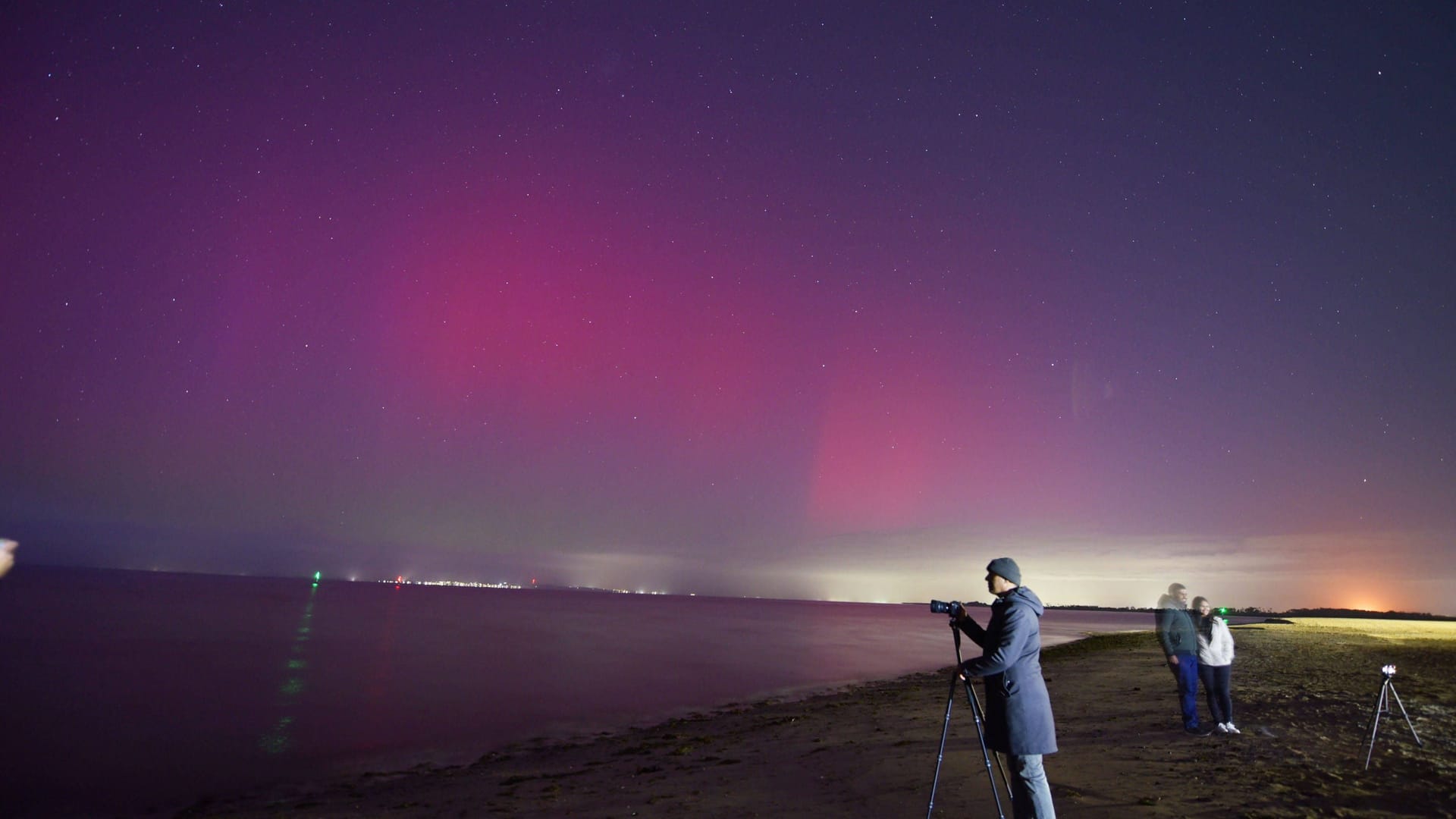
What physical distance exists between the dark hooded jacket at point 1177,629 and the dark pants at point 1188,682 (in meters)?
0.09

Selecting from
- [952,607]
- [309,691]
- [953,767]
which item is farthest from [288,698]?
[952,607]

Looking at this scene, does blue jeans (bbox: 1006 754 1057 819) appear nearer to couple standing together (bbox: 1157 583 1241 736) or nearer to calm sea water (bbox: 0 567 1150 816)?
couple standing together (bbox: 1157 583 1241 736)

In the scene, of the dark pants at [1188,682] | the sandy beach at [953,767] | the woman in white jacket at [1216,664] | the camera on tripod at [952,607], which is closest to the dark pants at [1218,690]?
the woman in white jacket at [1216,664]

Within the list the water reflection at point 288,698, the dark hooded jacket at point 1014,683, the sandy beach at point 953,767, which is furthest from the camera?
the water reflection at point 288,698

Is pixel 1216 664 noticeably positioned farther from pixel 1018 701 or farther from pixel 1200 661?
pixel 1018 701

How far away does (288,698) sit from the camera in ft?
83.1

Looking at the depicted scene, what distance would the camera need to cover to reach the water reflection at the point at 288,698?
18.0 metres

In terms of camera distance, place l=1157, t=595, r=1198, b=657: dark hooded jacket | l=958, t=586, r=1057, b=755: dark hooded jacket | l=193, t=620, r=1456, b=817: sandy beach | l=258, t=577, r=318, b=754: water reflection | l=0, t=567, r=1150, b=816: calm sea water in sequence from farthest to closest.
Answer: l=258, t=577, r=318, b=754: water reflection, l=0, t=567, r=1150, b=816: calm sea water, l=1157, t=595, r=1198, b=657: dark hooded jacket, l=193, t=620, r=1456, b=817: sandy beach, l=958, t=586, r=1057, b=755: dark hooded jacket

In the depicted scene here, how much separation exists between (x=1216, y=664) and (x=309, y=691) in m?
28.7

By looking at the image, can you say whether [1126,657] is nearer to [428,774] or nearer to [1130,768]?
[1130,768]

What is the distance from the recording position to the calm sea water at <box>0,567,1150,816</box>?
611 inches

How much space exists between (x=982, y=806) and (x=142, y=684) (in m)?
32.3

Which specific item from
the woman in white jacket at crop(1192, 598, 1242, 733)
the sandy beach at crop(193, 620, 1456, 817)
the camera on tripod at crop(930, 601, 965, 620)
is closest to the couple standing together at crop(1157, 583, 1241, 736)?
the woman in white jacket at crop(1192, 598, 1242, 733)

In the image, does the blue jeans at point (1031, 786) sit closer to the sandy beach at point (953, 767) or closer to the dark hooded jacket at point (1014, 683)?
the dark hooded jacket at point (1014, 683)
